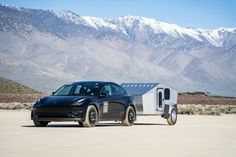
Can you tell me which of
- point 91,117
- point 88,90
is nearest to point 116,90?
point 88,90

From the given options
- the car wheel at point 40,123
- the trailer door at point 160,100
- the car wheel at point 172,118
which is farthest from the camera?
the trailer door at point 160,100

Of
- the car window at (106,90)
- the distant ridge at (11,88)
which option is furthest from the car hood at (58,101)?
the distant ridge at (11,88)

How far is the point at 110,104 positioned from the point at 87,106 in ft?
4.76

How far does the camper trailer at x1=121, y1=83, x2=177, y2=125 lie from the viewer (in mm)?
25781

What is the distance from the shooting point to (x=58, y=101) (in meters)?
20.6

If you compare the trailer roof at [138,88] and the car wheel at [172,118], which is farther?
the trailer roof at [138,88]

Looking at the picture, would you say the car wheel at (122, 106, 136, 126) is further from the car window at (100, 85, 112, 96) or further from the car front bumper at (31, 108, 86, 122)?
the car front bumper at (31, 108, 86, 122)

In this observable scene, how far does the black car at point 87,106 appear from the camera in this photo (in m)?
20.5

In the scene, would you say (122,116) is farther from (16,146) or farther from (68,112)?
(16,146)

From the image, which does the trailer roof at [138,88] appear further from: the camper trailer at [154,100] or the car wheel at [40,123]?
the car wheel at [40,123]

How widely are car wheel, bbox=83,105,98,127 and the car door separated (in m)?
0.41

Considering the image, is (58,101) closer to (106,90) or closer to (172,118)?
(106,90)

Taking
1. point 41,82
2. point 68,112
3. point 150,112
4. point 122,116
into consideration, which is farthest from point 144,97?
point 41,82

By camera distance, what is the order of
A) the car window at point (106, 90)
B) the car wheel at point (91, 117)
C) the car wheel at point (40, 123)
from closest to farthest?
1. the car wheel at point (91, 117)
2. the car wheel at point (40, 123)
3. the car window at point (106, 90)
